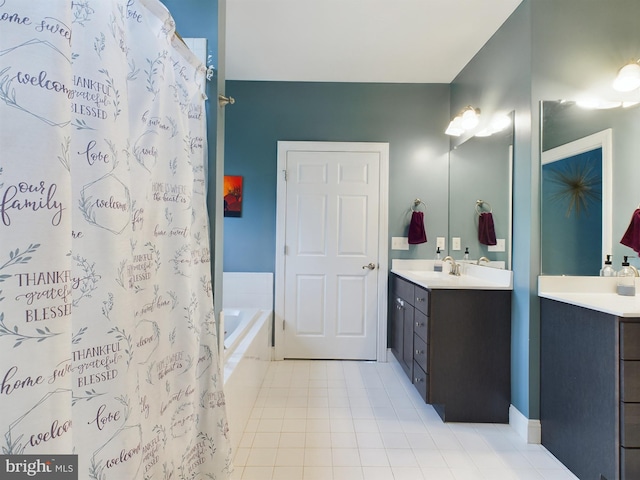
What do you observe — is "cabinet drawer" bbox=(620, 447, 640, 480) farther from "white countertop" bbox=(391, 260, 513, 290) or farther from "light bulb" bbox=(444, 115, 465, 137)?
"light bulb" bbox=(444, 115, 465, 137)

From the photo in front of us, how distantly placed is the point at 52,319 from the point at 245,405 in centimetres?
160

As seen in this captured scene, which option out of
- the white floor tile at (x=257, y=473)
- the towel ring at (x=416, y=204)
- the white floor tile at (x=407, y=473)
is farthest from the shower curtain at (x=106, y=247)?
the towel ring at (x=416, y=204)

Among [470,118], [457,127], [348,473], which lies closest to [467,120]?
[470,118]

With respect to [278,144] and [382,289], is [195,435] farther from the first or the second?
[278,144]

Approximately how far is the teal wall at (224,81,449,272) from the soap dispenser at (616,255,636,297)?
1387mm

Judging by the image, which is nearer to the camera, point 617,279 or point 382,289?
point 617,279

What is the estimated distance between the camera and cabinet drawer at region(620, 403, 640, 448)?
4.14ft

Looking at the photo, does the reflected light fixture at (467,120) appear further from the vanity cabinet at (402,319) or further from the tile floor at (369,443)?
the tile floor at (369,443)

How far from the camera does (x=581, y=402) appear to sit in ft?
4.85

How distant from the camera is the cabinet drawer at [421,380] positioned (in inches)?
78.2

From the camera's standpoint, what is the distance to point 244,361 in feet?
6.28

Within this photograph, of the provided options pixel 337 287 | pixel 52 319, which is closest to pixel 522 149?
pixel 337 287

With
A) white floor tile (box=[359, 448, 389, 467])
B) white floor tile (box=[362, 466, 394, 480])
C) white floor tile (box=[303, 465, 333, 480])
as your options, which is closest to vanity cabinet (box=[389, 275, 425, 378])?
white floor tile (box=[359, 448, 389, 467])

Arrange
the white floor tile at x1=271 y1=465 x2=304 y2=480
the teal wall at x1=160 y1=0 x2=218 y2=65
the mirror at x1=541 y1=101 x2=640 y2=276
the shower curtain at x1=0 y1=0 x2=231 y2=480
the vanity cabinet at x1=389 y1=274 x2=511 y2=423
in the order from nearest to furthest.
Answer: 1. the shower curtain at x1=0 y1=0 x2=231 y2=480
2. the teal wall at x1=160 y1=0 x2=218 y2=65
3. the white floor tile at x1=271 y1=465 x2=304 y2=480
4. the mirror at x1=541 y1=101 x2=640 y2=276
5. the vanity cabinet at x1=389 y1=274 x2=511 y2=423
